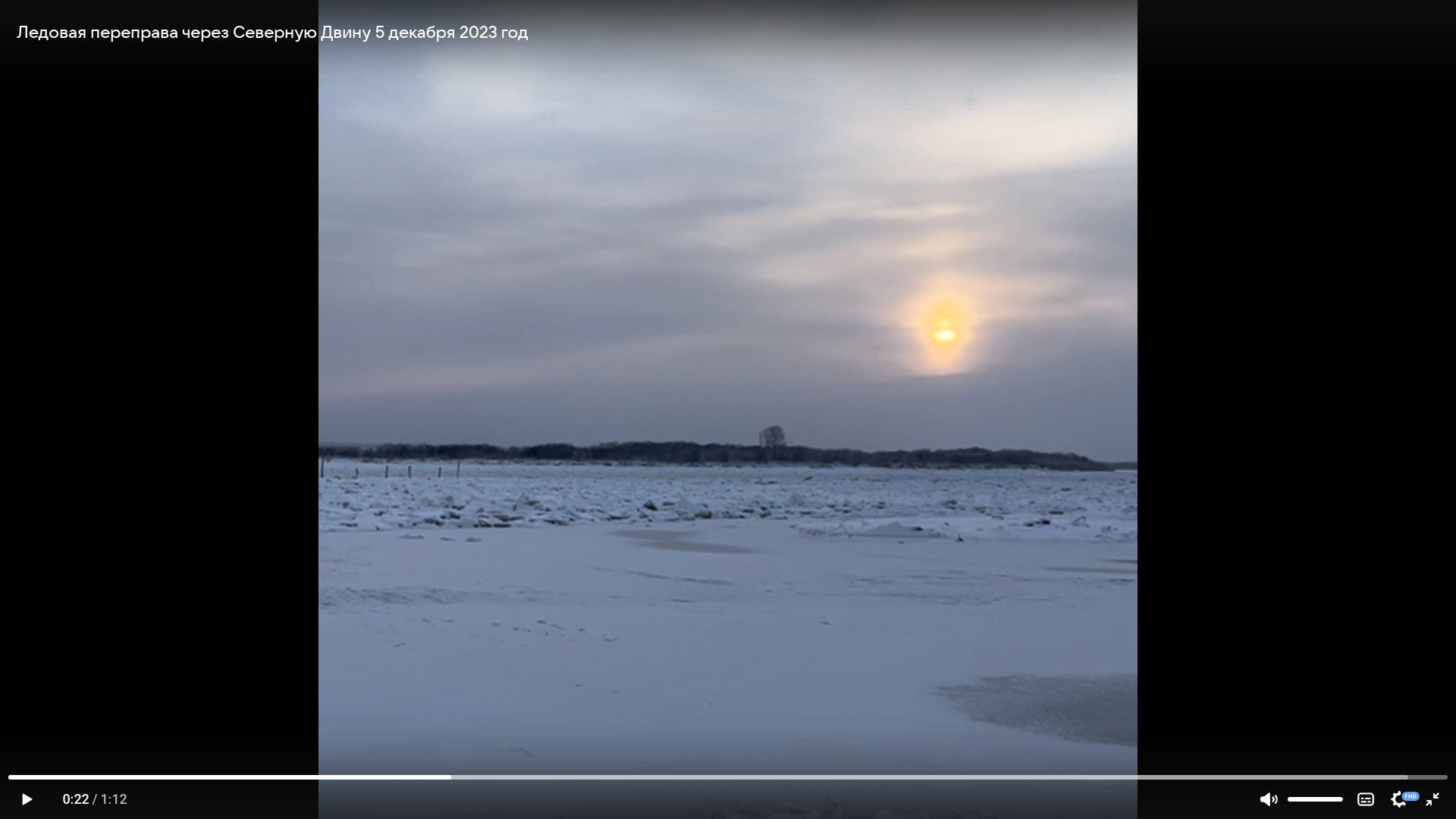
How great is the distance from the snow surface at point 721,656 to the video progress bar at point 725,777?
9 cm

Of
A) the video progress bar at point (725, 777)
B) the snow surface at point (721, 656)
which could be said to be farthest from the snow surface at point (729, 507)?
the video progress bar at point (725, 777)

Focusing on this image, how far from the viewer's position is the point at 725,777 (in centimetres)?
302

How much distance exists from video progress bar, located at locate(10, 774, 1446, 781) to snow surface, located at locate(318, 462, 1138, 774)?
0.28 feet

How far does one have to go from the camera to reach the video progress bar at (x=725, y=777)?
2949 mm

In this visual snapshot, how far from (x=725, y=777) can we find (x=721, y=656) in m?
1.61

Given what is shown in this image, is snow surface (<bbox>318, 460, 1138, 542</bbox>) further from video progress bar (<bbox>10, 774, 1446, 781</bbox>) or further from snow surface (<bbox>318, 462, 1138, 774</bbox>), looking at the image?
video progress bar (<bbox>10, 774, 1446, 781</bbox>)

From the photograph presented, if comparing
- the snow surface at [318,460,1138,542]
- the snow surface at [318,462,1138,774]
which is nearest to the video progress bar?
the snow surface at [318,462,1138,774]

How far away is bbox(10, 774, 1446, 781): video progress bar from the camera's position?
9.68ft

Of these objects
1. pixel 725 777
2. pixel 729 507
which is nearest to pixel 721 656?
pixel 725 777

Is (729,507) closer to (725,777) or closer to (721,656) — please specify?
(721,656)
